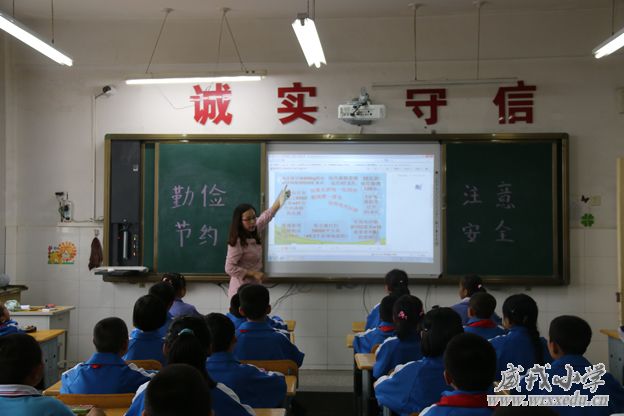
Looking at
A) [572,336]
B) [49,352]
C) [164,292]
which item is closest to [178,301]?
[164,292]

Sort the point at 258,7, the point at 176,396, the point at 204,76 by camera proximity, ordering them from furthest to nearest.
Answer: the point at 204,76
the point at 258,7
the point at 176,396

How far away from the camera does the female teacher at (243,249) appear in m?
4.97

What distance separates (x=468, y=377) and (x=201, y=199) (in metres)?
3.98

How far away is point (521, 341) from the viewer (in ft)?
10.2

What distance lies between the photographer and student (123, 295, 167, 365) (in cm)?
302

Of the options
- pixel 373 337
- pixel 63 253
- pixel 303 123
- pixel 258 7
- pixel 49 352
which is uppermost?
pixel 258 7

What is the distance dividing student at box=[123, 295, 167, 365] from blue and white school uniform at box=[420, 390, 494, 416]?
160 cm

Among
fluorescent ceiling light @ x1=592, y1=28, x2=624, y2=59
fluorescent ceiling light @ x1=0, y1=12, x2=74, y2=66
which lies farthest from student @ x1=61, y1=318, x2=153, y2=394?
fluorescent ceiling light @ x1=592, y1=28, x2=624, y2=59

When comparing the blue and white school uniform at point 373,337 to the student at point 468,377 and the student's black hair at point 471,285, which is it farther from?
the student at point 468,377

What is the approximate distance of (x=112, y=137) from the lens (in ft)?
18.3

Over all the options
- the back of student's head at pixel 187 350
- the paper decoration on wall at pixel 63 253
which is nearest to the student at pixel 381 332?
the back of student's head at pixel 187 350

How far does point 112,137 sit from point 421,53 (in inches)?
115

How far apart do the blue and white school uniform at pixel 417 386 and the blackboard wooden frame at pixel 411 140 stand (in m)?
2.93

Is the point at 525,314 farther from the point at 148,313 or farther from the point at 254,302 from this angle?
the point at 148,313
